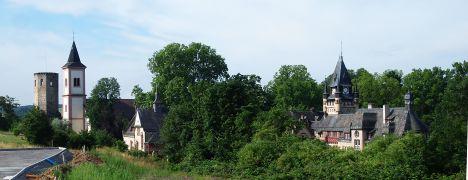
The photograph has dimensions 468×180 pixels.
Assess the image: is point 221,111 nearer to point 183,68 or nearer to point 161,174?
point 161,174

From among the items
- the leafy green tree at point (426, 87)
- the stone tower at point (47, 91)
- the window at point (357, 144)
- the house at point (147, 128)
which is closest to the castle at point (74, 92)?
the house at point (147, 128)

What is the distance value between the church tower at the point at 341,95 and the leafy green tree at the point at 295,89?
5.83 metres

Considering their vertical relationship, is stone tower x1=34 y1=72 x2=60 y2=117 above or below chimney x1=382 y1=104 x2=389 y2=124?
above

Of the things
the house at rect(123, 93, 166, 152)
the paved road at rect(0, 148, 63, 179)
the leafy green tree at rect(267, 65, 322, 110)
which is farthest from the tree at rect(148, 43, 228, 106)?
the paved road at rect(0, 148, 63, 179)

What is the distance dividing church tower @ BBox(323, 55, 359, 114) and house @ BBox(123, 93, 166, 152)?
74.4 ft

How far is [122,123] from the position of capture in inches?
2640

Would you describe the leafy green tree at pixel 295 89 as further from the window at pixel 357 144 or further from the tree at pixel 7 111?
the tree at pixel 7 111

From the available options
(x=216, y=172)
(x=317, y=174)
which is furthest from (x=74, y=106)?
(x=317, y=174)

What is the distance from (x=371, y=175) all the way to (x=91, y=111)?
3877 cm

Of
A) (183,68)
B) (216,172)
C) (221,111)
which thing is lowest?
(216,172)

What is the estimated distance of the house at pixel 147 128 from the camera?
56344 millimetres

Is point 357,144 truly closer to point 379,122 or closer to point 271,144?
point 379,122

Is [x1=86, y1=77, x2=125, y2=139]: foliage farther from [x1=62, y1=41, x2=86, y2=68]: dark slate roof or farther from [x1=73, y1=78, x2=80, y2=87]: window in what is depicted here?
[x1=62, y1=41, x2=86, y2=68]: dark slate roof

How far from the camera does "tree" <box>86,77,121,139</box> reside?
6197cm
